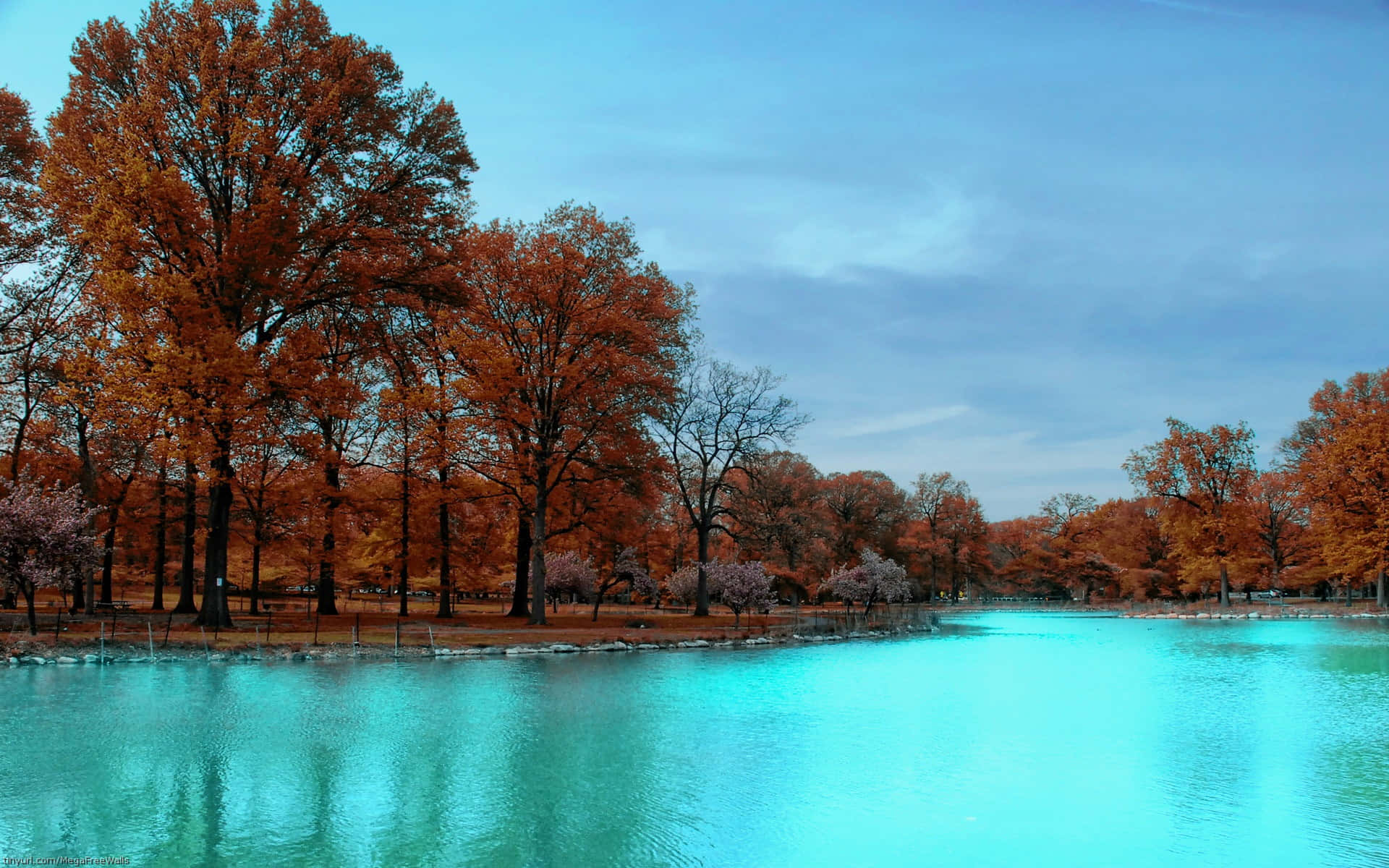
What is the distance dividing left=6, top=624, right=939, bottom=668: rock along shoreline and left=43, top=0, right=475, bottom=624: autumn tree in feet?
13.1

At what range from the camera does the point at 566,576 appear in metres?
45.2

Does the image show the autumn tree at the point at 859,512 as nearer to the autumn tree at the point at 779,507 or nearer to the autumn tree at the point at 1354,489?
the autumn tree at the point at 779,507

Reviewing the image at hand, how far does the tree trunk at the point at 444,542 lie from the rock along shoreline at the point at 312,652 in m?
9.30

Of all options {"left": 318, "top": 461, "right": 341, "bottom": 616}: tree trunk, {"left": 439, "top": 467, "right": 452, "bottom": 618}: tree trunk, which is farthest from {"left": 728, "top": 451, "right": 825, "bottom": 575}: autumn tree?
{"left": 318, "top": 461, "right": 341, "bottom": 616}: tree trunk

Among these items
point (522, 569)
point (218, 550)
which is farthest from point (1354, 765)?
point (522, 569)

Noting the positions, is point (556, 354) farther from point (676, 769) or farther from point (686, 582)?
point (676, 769)

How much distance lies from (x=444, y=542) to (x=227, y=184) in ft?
52.6

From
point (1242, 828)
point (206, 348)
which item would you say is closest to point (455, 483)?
point (206, 348)

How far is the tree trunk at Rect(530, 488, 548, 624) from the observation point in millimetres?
33281

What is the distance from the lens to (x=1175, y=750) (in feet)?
43.9

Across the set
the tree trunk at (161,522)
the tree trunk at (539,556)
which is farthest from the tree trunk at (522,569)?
the tree trunk at (161,522)

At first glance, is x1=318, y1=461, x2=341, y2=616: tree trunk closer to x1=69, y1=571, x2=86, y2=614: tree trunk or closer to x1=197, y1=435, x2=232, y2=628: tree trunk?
x1=197, y1=435, x2=232, y2=628: tree trunk

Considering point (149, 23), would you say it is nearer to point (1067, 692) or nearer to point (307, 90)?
point (307, 90)

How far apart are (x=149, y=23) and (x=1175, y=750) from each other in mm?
30826
